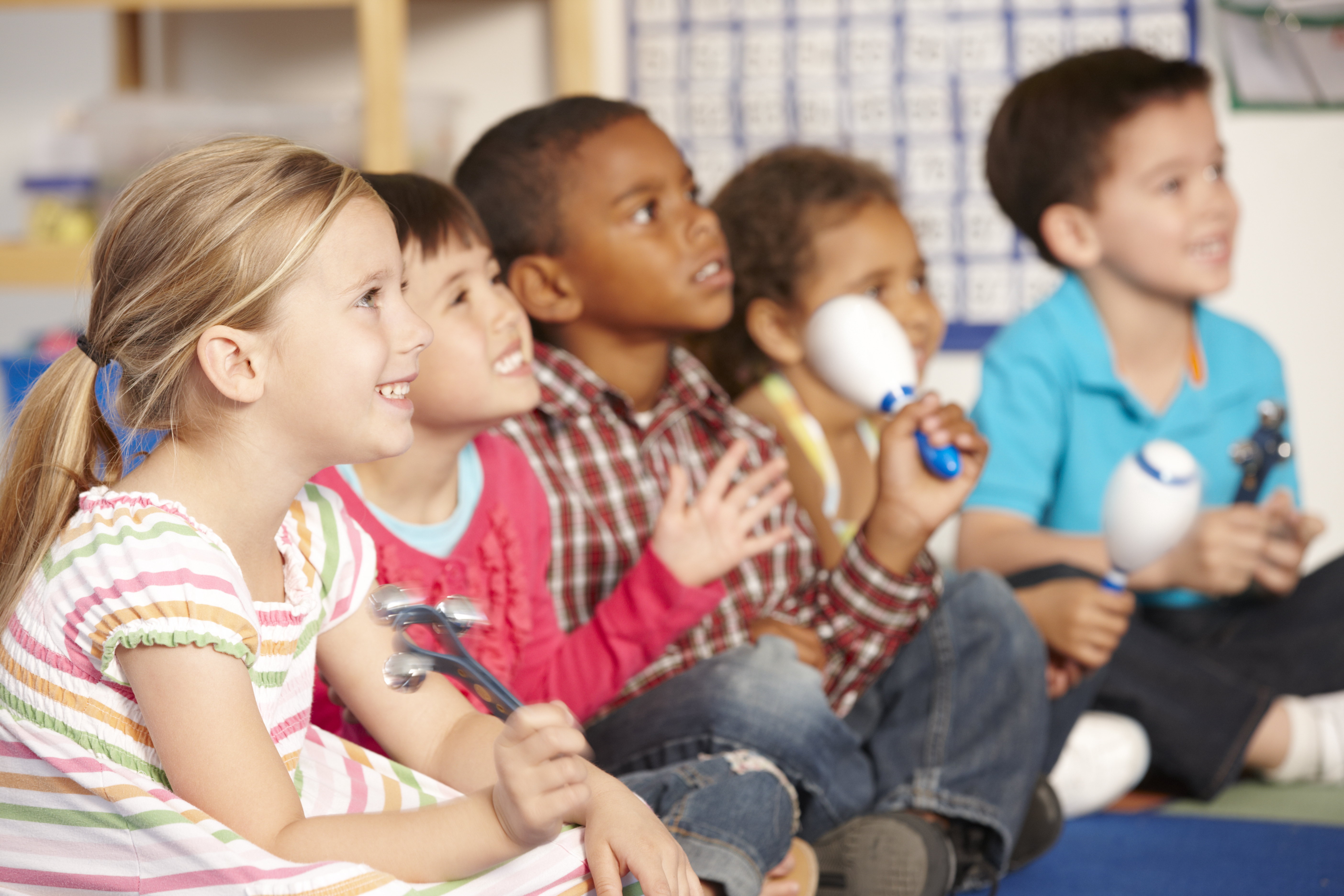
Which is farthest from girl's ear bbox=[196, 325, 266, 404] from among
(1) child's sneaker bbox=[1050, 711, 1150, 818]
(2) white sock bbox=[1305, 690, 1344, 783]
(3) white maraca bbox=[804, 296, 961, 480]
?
(2) white sock bbox=[1305, 690, 1344, 783]

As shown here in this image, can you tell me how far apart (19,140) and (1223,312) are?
2.05m

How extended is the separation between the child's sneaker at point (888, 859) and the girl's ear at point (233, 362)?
57 cm

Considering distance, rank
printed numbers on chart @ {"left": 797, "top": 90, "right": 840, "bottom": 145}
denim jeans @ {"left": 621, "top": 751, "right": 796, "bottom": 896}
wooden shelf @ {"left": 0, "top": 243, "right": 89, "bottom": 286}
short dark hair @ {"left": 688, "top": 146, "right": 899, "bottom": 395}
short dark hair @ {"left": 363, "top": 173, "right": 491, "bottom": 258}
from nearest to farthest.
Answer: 1. denim jeans @ {"left": 621, "top": 751, "right": 796, "bottom": 896}
2. short dark hair @ {"left": 363, "top": 173, "right": 491, "bottom": 258}
3. short dark hair @ {"left": 688, "top": 146, "right": 899, "bottom": 395}
4. wooden shelf @ {"left": 0, "top": 243, "right": 89, "bottom": 286}
5. printed numbers on chart @ {"left": 797, "top": 90, "right": 840, "bottom": 145}

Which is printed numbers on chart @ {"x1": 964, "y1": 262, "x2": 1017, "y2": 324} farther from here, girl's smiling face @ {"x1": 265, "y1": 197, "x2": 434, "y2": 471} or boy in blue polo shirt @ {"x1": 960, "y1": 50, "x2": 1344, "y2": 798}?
girl's smiling face @ {"x1": 265, "y1": 197, "x2": 434, "y2": 471}

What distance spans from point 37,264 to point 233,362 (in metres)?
1.46

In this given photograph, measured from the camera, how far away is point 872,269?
1.40 m

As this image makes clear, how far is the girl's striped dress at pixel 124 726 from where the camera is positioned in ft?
2.07

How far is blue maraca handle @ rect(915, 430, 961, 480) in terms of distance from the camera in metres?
1.09

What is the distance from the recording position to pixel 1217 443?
1.51 meters

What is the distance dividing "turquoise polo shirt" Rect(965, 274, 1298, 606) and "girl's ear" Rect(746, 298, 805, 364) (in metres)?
0.23

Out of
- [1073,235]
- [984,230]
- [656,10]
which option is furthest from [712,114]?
[1073,235]

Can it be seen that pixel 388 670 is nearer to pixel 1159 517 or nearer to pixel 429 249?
pixel 429 249

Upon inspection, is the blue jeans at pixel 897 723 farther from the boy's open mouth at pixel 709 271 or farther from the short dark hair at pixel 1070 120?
the short dark hair at pixel 1070 120

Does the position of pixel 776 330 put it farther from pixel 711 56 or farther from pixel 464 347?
pixel 711 56
